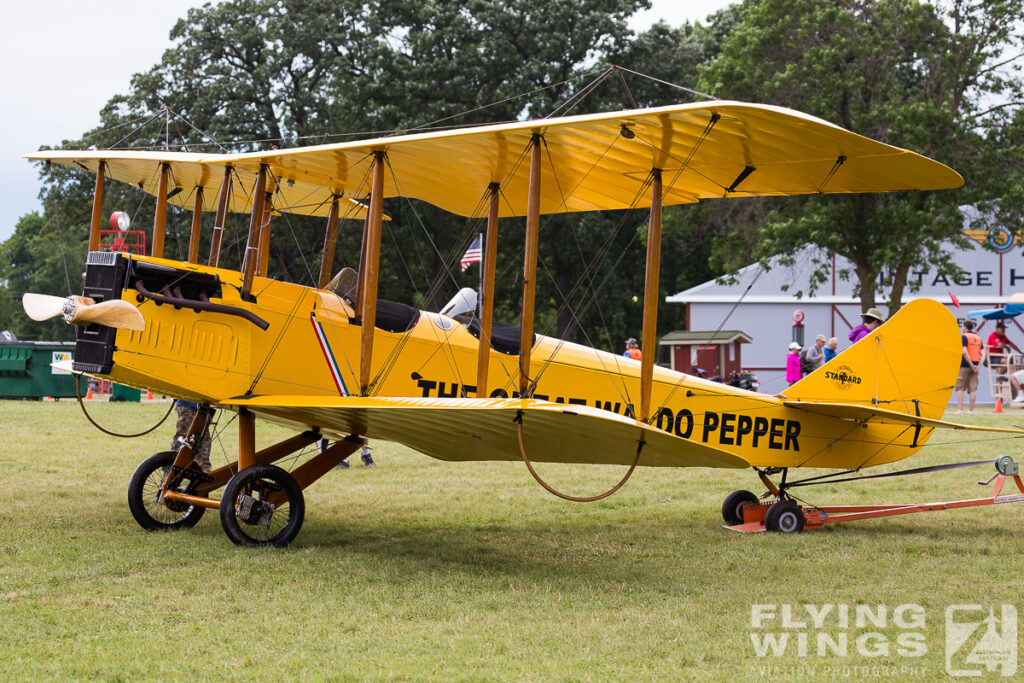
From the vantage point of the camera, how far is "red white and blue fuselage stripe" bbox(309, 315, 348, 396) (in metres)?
7.45

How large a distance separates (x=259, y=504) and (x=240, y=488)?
0.22 metres

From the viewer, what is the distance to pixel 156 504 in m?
7.81

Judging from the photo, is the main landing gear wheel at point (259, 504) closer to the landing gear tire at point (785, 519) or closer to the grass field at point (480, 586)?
the grass field at point (480, 586)

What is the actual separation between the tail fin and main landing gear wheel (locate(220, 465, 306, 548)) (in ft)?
14.2

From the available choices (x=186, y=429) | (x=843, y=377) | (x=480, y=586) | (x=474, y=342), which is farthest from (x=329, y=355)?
(x=843, y=377)

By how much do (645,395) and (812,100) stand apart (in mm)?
20262

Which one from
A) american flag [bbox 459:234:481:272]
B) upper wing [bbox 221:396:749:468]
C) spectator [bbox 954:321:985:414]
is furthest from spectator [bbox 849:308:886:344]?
upper wing [bbox 221:396:749:468]

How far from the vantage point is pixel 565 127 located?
20.2 ft

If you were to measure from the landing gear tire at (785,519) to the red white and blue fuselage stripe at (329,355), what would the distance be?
11.9 feet

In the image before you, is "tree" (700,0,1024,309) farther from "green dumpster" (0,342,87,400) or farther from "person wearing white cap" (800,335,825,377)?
"green dumpster" (0,342,87,400)

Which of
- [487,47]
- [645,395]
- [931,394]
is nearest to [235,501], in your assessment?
[645,395]

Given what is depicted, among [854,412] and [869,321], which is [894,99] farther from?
[854,412]

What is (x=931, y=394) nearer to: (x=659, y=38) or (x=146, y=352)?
(x=146, y=352)

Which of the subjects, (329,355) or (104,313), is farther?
(329,355)
